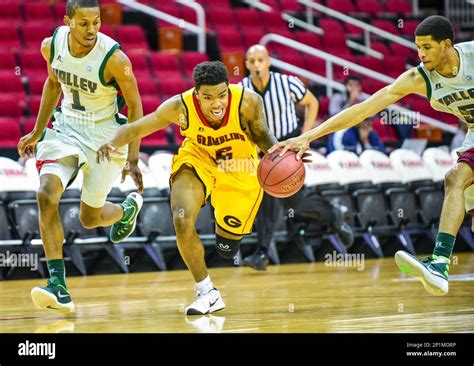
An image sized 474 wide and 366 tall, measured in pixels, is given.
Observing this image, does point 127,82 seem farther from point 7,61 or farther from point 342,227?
point 7,61

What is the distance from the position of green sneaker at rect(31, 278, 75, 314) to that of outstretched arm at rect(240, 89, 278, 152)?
1.47 meters

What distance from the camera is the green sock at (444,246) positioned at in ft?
20.4

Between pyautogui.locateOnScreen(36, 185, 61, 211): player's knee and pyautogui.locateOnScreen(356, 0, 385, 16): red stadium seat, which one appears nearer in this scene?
pyautogui.locateOnScreen(36, 185, 61, 211): player's knee

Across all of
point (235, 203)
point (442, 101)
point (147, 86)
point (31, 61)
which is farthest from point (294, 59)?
point (442, 101)

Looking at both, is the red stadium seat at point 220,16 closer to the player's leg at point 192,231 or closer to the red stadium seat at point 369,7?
the red stadium seat at point 369,7

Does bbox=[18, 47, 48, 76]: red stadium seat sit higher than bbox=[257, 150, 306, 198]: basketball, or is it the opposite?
bbox=[18, 47, 48, 76]: red stadium seat

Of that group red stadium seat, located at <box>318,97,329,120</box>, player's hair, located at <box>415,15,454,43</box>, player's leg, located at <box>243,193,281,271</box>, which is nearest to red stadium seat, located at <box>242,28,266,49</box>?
Result: red stadium seat, located at <box>318,97,329,120</box>

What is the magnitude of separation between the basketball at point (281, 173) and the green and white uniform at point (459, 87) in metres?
0.90

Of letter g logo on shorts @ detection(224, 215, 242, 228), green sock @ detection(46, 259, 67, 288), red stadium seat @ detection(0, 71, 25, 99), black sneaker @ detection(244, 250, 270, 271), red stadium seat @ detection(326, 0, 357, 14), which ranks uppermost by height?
red stadium seat @ detection(326, 0, 357, 14)

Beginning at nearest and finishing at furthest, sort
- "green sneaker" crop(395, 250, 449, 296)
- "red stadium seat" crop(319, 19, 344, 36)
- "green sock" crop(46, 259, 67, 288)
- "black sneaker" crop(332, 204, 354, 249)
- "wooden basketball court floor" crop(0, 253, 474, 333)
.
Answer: "wooden basketball court floor" crop(0, 253, 474, 333)
"green sneaker" crop(395, 250, 449, 296)
"green sock" crop(46, 259, 67, 288)
"black sneaker" crop(332, 204, 354, 249)
"red stadium seat" crop(319, 19, 344, 36)

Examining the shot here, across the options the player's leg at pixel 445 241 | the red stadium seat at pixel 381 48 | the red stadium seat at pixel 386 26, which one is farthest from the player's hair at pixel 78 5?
the red stadium seat at pixel 386 26

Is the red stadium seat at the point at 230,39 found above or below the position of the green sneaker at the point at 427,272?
above

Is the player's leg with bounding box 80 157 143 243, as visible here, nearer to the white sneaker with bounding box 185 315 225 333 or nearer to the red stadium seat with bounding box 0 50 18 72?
the white sneaker with bounding box 185 315 225 333

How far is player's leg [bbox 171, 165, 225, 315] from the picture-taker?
6.66 m
